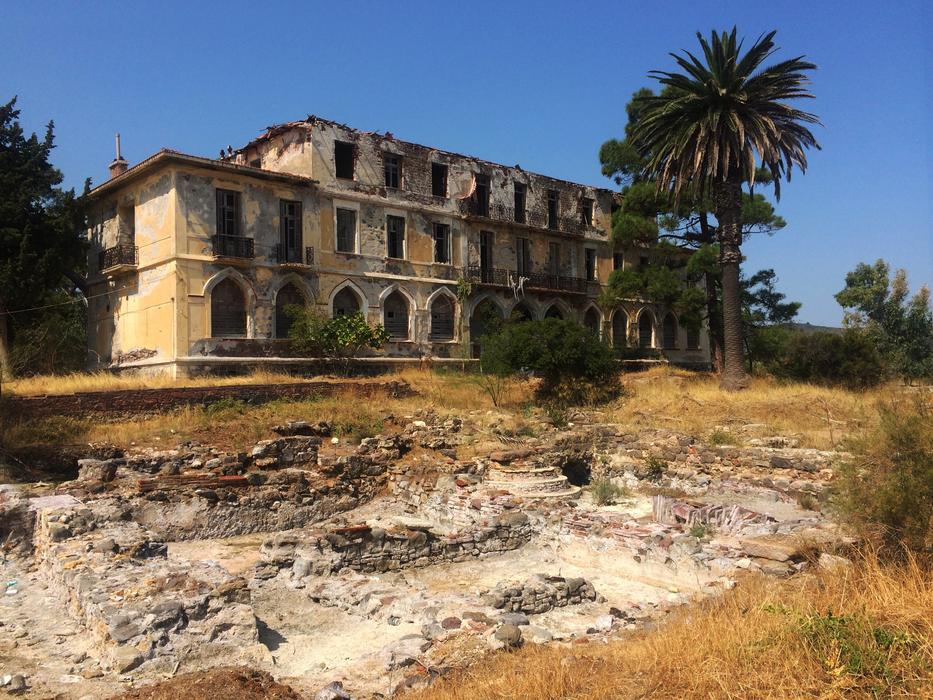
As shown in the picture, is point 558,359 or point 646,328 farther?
point 646,328

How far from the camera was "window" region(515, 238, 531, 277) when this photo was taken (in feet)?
122

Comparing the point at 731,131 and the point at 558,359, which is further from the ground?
the point at 731,131

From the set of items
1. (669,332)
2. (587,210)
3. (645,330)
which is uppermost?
(587,210)

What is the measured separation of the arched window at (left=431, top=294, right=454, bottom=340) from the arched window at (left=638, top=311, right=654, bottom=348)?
45.4 ft

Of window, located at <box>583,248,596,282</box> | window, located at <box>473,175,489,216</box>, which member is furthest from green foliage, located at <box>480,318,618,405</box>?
window, located at <box>583,248,596,282</box>

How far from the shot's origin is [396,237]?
32.5m

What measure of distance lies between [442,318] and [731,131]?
1486cm

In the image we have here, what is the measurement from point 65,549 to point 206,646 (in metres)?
3.86

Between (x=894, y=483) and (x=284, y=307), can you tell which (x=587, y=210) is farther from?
(x=894, y=483)

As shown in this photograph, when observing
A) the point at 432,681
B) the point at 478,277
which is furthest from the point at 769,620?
the point at 478,277

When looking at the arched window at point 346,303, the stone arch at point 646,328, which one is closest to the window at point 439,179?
the arched window at point 346,303

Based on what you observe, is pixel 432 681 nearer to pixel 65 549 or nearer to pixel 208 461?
pixel 65 549

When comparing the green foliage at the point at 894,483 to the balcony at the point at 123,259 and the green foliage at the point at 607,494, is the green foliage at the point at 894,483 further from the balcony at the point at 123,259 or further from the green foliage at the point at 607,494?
the balcony at the point at 123,259

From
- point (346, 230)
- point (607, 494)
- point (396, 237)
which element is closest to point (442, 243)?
point (396, 237)
